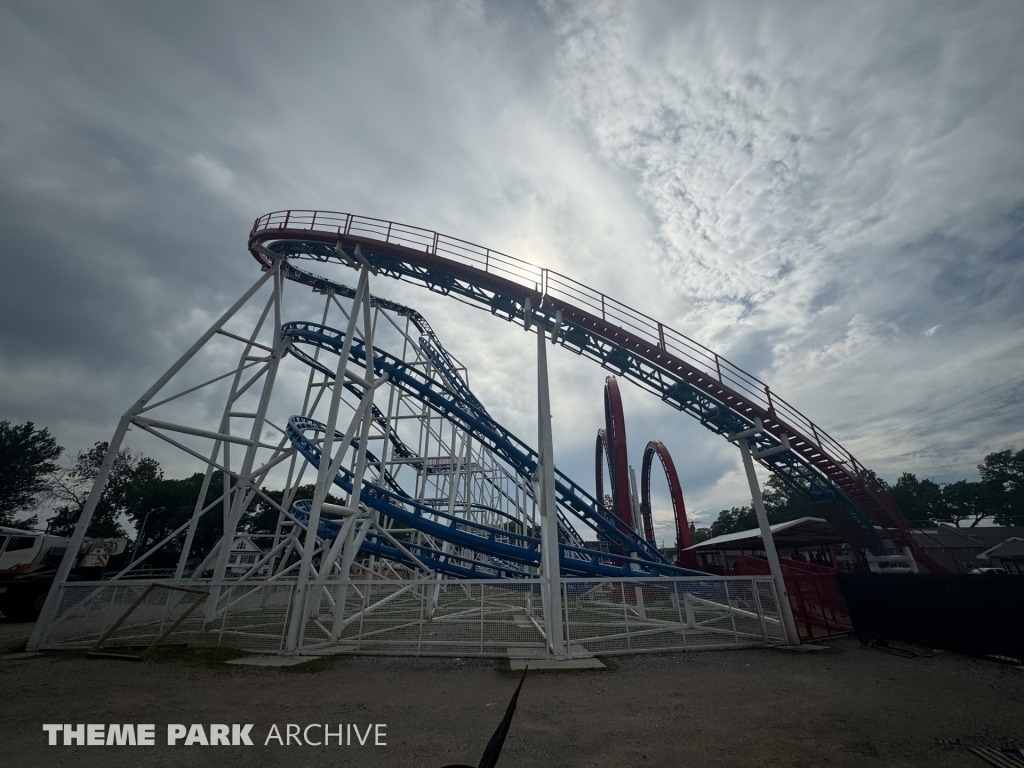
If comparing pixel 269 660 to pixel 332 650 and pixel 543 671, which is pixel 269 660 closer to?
pixel 332 650

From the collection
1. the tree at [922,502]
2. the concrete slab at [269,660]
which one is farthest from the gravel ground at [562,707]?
the tree at [922,502]

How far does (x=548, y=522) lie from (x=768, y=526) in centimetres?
576

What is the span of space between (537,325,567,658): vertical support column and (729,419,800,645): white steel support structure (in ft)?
14.7

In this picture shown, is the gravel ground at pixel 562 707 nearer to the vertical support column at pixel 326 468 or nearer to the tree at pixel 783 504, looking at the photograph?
the vertical support column at pixel 326 468

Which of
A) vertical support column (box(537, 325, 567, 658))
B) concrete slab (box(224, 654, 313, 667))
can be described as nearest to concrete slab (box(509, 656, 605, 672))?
vertical support column (box(537, 325, 567, 658))

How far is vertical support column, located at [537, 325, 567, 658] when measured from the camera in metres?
7.77

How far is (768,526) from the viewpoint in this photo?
33.5ft

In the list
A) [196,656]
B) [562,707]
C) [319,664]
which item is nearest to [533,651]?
[562,707]

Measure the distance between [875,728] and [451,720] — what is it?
4.59m

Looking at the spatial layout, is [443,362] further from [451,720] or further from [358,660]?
[451,720]

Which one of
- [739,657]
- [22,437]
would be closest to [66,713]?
[739,657]

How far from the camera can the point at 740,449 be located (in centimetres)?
1159

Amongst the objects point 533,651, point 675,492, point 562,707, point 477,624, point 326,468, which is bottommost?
point 562,707

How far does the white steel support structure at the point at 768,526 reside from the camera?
872 centimetres
